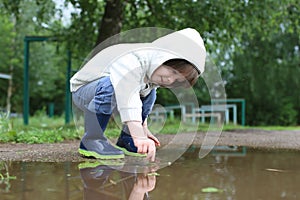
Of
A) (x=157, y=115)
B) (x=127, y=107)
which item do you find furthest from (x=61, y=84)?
(x=127, y=107)

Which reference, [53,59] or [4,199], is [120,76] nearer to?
[4,199]

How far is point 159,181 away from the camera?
1.66 metres

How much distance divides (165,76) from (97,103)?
0.53 metres

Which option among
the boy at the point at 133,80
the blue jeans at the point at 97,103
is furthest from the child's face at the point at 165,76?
the blue jeans at the point at 97,103

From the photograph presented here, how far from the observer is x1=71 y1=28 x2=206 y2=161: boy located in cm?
178

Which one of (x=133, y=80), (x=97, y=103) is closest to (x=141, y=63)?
(x=133, y=80)

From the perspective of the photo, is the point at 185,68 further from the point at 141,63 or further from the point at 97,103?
the point at 97,103

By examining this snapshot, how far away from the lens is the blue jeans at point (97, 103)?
2.22 meters

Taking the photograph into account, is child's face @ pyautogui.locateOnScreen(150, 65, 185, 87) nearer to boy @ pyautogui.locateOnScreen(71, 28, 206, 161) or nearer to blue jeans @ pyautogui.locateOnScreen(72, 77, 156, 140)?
boy @ pyautogui.locateOnScreen(71, 28, 206, 161)

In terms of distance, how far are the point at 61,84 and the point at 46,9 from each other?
41.0 ft

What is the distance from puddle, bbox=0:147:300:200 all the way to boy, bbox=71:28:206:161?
16cm

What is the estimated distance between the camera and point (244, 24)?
6.46m

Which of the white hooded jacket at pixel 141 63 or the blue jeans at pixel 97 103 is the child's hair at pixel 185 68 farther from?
the blue jeans at pixel 97 103

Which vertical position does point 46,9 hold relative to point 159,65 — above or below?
above
